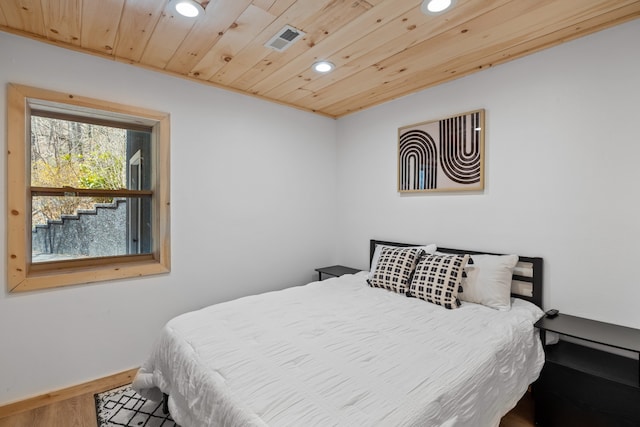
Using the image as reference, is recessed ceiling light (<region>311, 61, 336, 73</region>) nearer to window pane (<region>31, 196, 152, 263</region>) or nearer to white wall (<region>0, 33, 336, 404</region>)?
white wall (<region>0, 33, 336, 404</region>)

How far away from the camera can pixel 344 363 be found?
148 centimetres

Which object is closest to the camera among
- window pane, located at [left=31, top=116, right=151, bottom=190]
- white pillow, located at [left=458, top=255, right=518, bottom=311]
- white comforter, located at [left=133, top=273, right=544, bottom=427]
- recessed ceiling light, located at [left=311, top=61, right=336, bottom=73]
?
white comforter, located at [left=133, top=273, right=544, bottom=427]

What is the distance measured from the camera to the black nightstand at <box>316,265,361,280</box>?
3.47 meters

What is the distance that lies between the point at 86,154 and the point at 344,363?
2523mm

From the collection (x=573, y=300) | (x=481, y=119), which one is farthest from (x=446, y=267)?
(x=481, y=119)

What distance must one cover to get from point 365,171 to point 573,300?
7.10 ft

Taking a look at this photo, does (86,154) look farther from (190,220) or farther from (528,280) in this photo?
(528,280)

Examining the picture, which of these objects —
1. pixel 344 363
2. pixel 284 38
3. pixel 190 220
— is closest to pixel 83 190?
pixel 190 220

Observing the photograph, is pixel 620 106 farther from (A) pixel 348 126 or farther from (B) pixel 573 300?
(A) pixel 348 126

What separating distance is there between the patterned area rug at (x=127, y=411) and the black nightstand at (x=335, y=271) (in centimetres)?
191

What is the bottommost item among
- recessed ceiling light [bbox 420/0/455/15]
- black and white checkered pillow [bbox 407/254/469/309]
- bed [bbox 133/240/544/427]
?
bed [bbox 133/240/544/427]

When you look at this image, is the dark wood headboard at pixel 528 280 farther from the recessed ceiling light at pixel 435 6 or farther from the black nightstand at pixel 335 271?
the recessed ceiling light at pixel 435 6

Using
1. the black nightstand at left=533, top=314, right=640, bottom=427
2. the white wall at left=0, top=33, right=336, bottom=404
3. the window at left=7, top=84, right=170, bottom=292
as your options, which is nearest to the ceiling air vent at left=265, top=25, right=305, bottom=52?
the white wall at left=0, top=33, right=336, bottom=404

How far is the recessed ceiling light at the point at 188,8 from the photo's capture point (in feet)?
5.65
